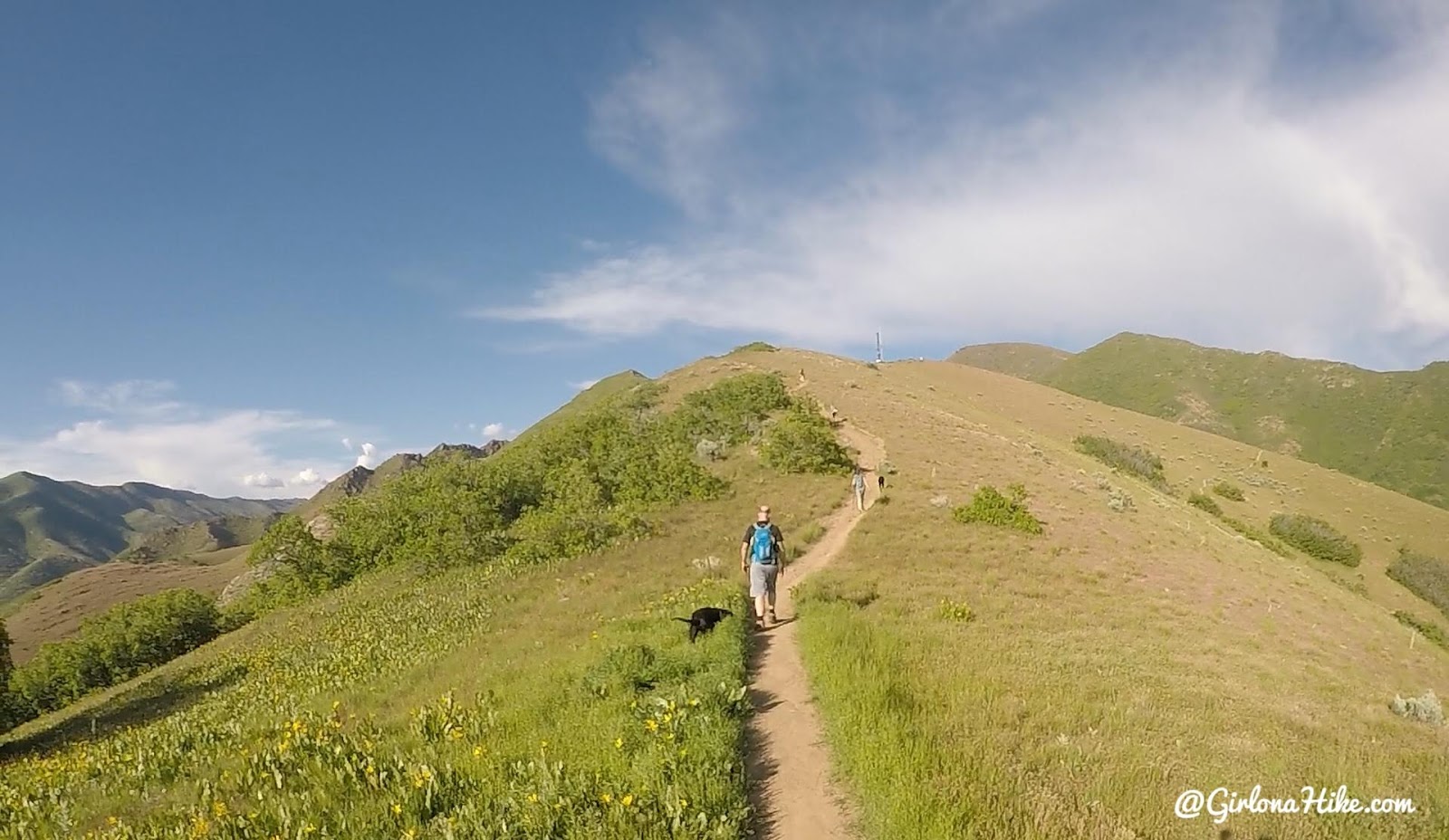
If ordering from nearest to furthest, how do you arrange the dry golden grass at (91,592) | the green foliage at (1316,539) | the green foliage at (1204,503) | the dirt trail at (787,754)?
1. the dirt trail at (787,754)
2. the green foliage at (1316,539)
3. the green foliage at (1204,503)
4. the dry golden grass at (91,592)

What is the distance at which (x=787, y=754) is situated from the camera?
7715 mm

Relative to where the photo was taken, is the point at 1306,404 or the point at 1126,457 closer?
the point at 1126,457

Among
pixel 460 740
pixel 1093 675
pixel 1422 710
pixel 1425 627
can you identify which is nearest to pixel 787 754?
pixel 460 740

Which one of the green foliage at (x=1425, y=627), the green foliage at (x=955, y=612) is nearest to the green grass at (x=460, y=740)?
the green foliage at (x=955, y=612)

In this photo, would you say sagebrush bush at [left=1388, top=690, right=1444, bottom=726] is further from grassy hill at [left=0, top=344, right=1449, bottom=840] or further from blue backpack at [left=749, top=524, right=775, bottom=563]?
blue backpack at [left=749, top=524, right=775, bottom=563]

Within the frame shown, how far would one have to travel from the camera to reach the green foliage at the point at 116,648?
3588 centimetres

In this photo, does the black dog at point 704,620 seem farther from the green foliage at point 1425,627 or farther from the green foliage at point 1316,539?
the green foliage at point 1316,539

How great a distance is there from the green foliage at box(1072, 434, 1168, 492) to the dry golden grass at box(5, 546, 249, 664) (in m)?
105

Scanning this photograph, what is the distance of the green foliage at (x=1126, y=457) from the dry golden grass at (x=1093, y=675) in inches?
686

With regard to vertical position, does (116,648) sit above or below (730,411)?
below

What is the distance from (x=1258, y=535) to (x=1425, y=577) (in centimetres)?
1061

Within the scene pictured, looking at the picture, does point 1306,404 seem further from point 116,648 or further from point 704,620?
point 116,648

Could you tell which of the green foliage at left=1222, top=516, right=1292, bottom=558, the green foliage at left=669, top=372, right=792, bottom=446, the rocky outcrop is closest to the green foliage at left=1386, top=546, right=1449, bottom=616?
the green foliage at left=1222, top=516, right=1292, bottom=558

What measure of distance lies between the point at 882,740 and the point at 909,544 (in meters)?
14.5
